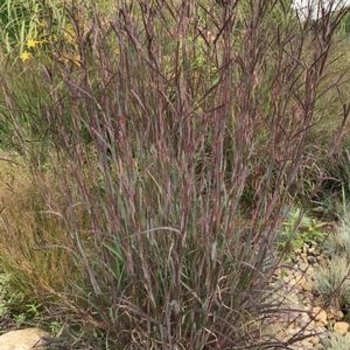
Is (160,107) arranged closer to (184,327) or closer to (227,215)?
(227,215)

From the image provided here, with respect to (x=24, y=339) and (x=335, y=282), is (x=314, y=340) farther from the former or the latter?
(x=24, y=339)

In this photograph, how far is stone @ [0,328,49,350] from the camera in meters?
2.59

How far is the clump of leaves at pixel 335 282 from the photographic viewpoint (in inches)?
117

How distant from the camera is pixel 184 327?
2328mm

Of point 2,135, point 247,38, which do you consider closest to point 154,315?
point 247,38

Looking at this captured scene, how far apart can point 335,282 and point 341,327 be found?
23 cm

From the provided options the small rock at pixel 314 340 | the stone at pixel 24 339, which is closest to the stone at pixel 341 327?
the small rock at pixel 314 340

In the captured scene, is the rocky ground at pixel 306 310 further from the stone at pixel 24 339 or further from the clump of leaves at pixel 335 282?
the stone at pixel 24 339

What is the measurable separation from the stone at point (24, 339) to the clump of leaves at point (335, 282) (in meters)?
1.31

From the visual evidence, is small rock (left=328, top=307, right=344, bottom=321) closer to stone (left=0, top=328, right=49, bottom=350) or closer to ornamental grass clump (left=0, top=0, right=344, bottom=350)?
ornamental grass clump (left=0, top=0, right=344, bottom=350)

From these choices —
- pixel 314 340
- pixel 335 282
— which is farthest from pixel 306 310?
pixel 335 282

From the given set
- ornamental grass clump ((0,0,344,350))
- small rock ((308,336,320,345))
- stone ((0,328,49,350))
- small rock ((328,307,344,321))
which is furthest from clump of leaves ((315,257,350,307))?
stone ((0,328,49,350))

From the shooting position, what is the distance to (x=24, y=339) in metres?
2.63

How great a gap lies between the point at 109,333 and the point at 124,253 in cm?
36
